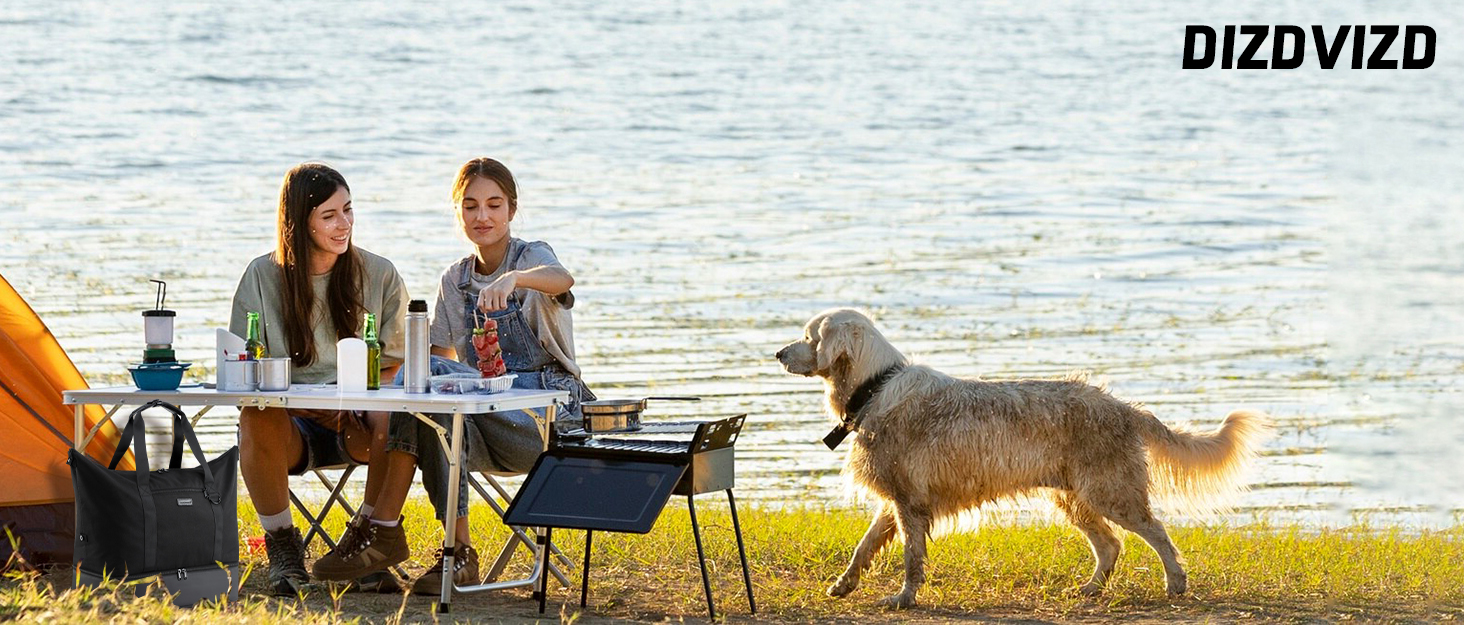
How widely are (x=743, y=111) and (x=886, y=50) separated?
652cm

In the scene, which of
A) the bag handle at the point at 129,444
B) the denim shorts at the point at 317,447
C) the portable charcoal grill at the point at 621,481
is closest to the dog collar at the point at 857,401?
the portable charcoal grill at the point at 621,481

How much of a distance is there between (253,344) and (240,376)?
0.39 feet

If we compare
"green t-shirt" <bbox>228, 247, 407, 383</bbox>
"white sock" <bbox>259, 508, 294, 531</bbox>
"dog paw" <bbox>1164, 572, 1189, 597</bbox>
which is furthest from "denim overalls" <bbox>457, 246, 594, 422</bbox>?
"dog paw" <bbox>1164, 572, 1189, 597</bbox>

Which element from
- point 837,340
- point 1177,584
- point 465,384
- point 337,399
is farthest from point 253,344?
point 1177,584

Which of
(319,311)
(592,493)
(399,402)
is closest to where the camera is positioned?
(399,402)

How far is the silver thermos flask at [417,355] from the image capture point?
561 centimetres

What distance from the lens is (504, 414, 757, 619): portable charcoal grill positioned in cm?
546

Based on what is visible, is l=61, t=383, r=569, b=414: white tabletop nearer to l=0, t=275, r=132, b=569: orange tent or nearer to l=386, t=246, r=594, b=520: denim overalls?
l=386, t=246, r=594, b=520: denim overalls

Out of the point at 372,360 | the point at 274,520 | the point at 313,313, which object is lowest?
the point at 274,520

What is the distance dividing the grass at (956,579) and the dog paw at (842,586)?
0.04 metres

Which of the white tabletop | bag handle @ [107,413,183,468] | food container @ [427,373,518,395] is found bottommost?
bag handle @ [107,413,183,468]

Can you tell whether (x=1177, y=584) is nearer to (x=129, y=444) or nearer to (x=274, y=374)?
(x=274, y=374)

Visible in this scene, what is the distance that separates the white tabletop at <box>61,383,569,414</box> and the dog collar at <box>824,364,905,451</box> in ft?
3.59

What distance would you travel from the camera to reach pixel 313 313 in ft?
20.7
